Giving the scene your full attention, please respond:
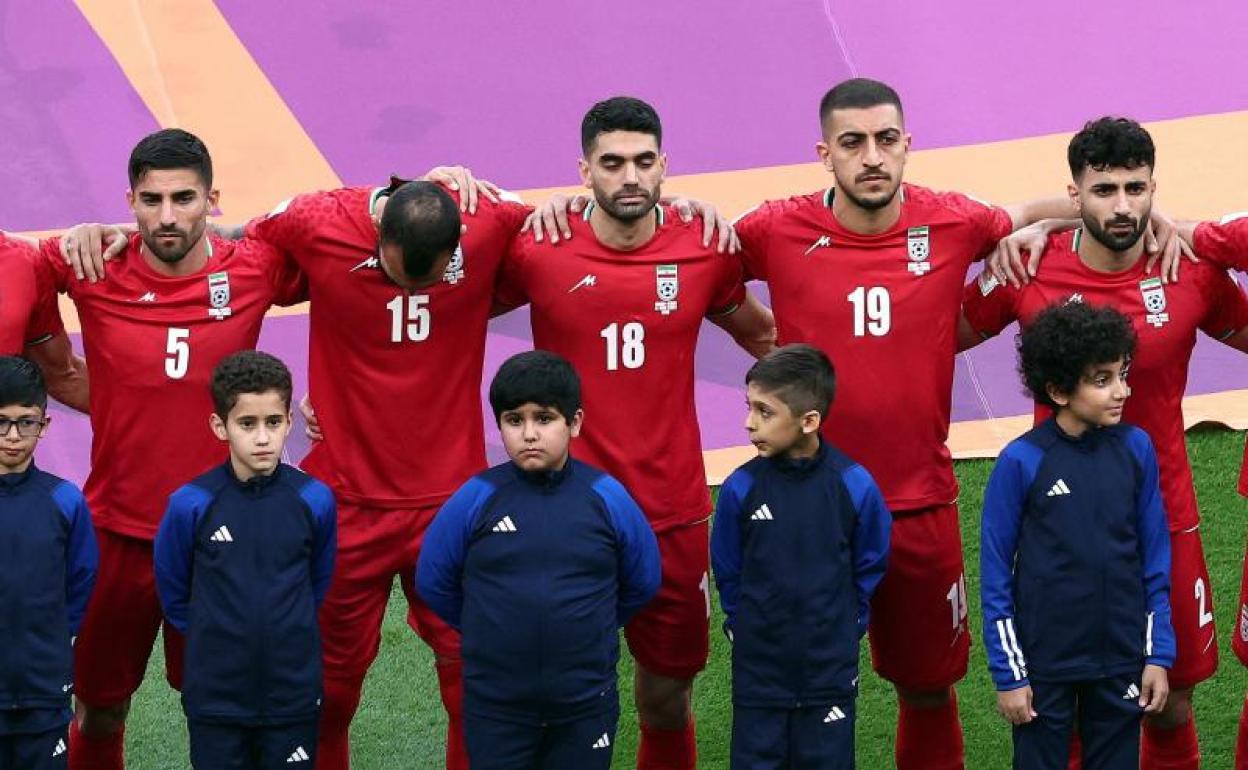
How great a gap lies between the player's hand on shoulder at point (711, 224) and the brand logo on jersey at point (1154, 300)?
125 centimetres

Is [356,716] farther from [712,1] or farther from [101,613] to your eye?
[712,1]

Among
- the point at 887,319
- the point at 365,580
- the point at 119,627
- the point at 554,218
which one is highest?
the point at 554,218

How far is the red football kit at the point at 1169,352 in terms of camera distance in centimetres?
633

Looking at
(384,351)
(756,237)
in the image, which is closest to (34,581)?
(384,351)

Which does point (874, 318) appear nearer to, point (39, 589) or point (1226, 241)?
point (1226, 241)

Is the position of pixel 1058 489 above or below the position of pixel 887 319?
below

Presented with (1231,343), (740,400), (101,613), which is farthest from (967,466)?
(101,613)

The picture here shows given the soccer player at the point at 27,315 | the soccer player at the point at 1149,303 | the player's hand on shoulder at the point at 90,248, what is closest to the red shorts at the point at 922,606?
the soccer player at the point at 1149,303

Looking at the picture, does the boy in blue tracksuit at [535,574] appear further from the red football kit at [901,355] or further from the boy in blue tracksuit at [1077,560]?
the boy in blue tracksuit at [1077,560]

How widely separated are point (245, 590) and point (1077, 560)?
2.30 metres

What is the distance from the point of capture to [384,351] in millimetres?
6379

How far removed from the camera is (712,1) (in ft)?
40.1

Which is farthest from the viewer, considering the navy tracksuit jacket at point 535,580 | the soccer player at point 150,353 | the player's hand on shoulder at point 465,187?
the player's hand on shoulder at point 465,187

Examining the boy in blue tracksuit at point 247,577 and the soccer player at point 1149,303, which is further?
the soccer player at point 1149,303
